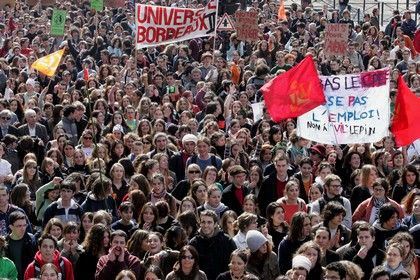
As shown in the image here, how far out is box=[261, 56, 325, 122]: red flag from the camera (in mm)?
18234

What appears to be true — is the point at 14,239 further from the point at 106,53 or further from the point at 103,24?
the point at 103,24

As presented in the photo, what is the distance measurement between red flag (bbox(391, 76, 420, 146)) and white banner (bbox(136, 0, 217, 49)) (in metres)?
5.33

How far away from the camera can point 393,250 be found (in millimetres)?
13195

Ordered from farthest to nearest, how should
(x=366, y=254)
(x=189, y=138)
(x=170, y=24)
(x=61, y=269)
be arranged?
1. (x=170, y=24)
2. (x=189, y=138)
3. (x=366, y=254)
4. (x=61, y=269)

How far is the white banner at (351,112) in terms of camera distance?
17.9 meters

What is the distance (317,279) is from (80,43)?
55.5 ft

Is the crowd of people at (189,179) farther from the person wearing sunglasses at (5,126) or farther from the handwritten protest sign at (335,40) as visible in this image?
the handwritten protest sign at (335,40)

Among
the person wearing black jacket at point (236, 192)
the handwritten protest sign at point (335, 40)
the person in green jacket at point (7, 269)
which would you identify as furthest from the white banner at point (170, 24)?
the person in green jacket at point (7, 269)

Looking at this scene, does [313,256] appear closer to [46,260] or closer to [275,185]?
[46,260]

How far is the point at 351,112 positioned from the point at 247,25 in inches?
398

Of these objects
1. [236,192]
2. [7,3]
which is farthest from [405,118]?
[7,3]

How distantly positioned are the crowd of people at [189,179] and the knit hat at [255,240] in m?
0.02

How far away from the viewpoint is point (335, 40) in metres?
26.7

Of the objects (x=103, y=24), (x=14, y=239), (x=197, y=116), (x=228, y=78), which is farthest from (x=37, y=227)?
(x=103, y=24)
